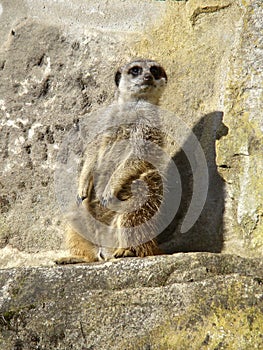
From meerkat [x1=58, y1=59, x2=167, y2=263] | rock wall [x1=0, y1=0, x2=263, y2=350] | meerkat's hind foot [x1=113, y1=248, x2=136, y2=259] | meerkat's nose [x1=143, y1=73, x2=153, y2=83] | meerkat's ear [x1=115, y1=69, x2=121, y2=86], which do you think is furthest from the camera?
meerkat's ear [x1=115, y1=69, x2=121, y2=86]

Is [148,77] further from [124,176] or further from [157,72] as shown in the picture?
[124,176]

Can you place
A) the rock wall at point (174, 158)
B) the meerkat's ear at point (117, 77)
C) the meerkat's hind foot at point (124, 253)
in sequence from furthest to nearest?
the meerkat's ear at point (117, 77)
the meerkat's hind foot at point (124, 253)
the rock wall at point (174, 158)

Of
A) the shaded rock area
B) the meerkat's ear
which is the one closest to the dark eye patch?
the meerkat's ear

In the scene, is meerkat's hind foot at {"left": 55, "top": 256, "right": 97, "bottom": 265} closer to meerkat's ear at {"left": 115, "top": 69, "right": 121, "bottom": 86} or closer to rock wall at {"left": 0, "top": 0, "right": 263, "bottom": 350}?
rock wall at {"left": 0, "top": 0, "right": 263, "bottom": 350}

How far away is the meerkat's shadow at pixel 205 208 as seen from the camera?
14.1 ft

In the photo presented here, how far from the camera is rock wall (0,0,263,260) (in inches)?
165

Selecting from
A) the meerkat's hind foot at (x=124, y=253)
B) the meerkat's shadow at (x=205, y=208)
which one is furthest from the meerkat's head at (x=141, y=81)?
the meerkat's hind foot at (x=124, y=253)

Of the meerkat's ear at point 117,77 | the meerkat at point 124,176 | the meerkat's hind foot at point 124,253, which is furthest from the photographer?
the meerkat's ear at point 117,77

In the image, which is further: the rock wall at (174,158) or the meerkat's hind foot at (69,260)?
the meerkat's hind foot at (69,260)

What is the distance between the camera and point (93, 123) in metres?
4.87

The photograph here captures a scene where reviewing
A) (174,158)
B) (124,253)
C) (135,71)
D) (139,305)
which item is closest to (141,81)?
(135,71)

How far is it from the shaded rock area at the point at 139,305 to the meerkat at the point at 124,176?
31.2 inches

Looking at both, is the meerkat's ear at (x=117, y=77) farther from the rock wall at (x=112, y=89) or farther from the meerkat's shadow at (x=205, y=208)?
the meerkat's shadow at (x=205, y=208)

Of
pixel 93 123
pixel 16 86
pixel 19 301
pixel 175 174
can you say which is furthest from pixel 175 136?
pixel 19 301
